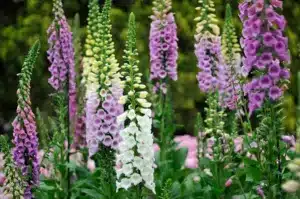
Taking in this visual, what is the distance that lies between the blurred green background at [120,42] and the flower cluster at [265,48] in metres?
4.98

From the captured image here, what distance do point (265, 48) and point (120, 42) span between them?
18.9 feet

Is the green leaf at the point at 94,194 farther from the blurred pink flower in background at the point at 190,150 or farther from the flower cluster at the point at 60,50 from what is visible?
the blurred pink flower in background at the point at 190,150

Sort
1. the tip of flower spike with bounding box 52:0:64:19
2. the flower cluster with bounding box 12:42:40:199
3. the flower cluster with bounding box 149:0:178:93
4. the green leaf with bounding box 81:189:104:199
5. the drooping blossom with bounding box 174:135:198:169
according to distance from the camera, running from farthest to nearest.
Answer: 1. the drooping blossom with bounding box 174:135:198:169
2. the flower cluster with bounding box 149:0:178:93
3. the tip of flower spike with bounding box 52:0:64:19
4. the green leaf with bounding box 81:189:104:199
5. the flower cluster with bounding box 12:42:40:199

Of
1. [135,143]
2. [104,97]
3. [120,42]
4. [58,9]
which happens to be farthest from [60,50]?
[120,42]

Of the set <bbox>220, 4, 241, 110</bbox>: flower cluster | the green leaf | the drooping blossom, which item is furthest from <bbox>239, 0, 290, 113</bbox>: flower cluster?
the drooping blossom

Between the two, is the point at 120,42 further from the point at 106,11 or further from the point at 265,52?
the point at 265,52

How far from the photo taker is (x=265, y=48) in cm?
437

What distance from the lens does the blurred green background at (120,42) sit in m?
9.74

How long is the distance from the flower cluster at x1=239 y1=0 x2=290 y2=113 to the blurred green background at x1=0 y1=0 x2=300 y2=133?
4.98 meters

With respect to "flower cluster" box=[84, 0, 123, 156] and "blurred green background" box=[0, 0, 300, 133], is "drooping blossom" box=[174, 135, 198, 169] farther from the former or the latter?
"flower cluster" box=[84, 0, 123, 156]

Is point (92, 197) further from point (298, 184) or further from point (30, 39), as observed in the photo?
point (30, 39)

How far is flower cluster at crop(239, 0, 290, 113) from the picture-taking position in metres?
4.36

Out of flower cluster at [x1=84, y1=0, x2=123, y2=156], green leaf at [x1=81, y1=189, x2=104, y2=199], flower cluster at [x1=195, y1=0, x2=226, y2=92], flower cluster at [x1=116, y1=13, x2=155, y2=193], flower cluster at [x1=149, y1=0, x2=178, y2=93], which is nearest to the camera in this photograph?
flower cluster at [x1=116, y1=13, x2=155, y2=193]

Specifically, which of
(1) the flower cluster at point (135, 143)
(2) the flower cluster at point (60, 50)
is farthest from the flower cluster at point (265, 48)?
(2) the flower cluster at point (60, 50)
